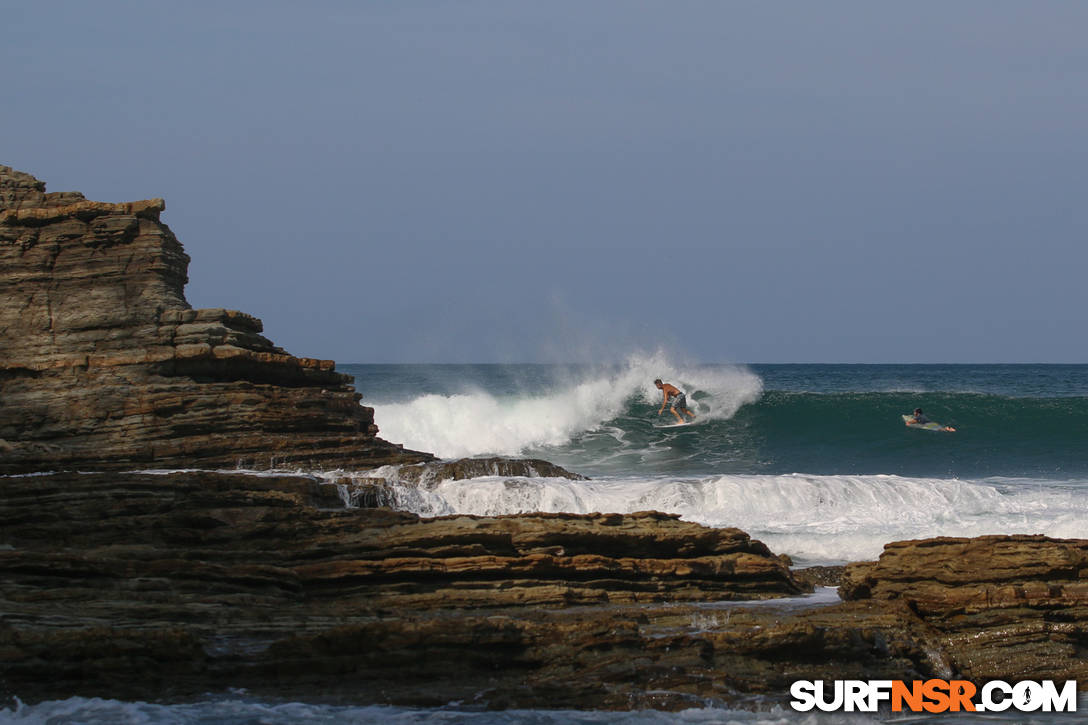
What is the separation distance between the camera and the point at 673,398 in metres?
28.3

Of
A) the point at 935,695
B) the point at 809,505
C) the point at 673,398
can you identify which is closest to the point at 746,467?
the point at 673,398

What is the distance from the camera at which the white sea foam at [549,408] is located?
3138 centimetres

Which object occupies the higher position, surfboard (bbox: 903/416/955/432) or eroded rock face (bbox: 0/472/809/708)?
surfboard (bbox: 903/416/955/432)

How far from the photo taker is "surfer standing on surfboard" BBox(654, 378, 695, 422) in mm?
27656

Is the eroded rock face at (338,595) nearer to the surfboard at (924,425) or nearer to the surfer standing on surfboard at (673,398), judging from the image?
the surfer standing on surfboard at (673,398)

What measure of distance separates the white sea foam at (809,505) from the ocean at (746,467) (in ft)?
0.11

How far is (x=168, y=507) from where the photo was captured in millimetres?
10438

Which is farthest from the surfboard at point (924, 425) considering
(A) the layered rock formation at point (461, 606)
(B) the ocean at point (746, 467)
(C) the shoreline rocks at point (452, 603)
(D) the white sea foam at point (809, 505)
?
(A) the layered rock formation at point (461, 606)

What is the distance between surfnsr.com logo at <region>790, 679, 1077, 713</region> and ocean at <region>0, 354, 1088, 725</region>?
13 centimetres

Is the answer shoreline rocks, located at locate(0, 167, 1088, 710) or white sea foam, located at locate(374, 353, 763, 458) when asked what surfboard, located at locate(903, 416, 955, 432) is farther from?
shoreline rocks, located at locate(0, 167, 1088, 710)

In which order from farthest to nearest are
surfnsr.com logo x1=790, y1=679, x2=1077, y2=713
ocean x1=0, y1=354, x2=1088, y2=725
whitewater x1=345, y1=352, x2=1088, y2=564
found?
whitewater x1=345, y1=352, x2=1088, y2=564 < surfnsr.com logo x1=790, y1=679, x2=1077, y2=713 < ocean x1=0, y1=354, x2=1088, y2=725

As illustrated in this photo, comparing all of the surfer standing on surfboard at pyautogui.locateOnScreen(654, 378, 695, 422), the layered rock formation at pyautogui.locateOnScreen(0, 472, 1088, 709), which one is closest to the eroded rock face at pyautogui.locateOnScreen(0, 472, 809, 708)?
the layered rock formation at pyautogui.locateOnScreen(0, 472, 1088, 709)

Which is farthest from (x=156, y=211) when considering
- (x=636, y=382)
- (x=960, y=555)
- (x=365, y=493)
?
(x=636, y=382)

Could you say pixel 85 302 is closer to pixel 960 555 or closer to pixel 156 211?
pixel 156 211
